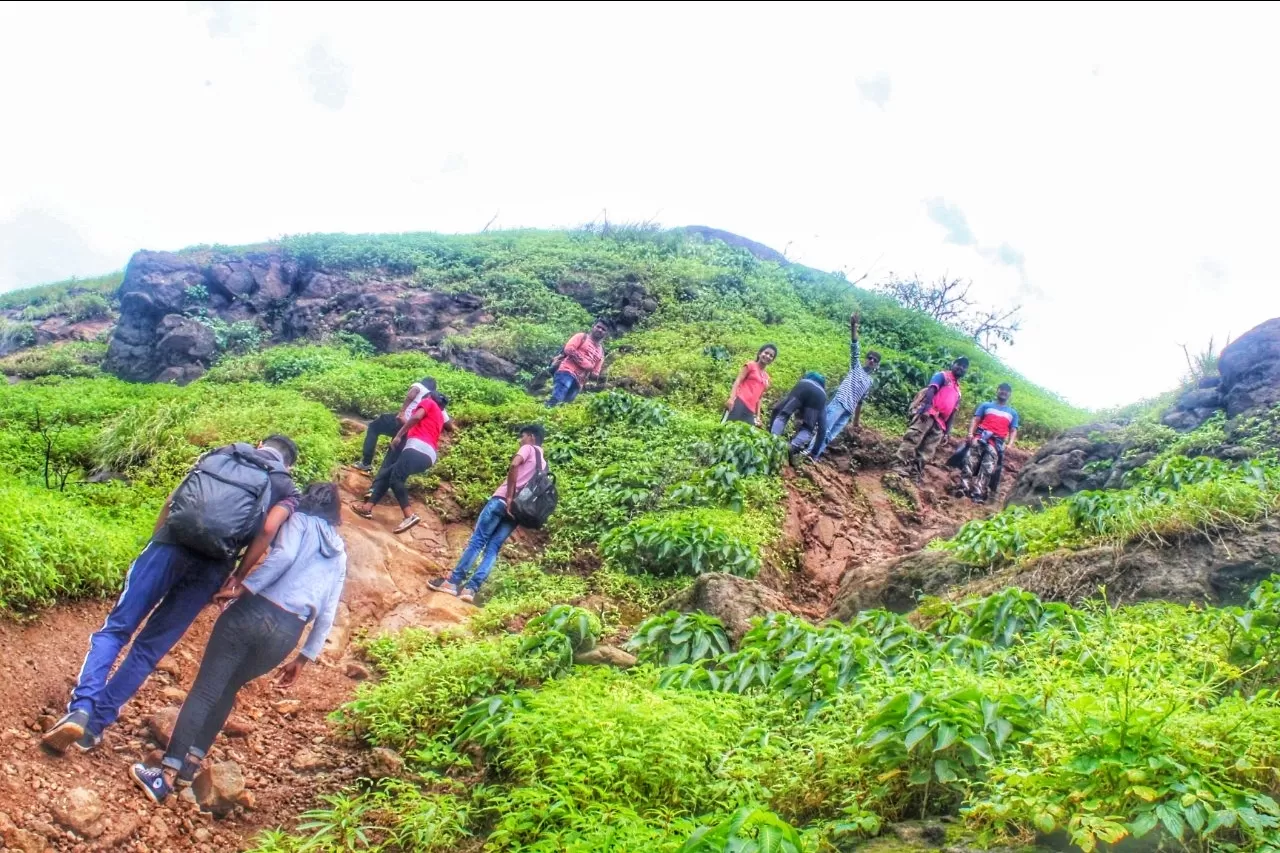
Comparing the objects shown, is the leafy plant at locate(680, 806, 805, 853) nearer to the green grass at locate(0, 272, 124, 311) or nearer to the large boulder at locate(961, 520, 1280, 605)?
the large boulder at locate(961, 520, 1280, 605)

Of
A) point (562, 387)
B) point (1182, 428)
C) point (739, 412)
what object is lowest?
point (562, 387)

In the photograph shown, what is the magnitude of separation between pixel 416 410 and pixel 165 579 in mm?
4785

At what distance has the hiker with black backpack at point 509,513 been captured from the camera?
802 centimetres

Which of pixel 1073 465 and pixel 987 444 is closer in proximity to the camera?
pixel 1073 465

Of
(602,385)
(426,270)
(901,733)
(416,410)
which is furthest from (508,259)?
(901,733)

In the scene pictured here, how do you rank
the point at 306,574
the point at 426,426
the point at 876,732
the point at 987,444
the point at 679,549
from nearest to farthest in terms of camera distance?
the point at 876,732 < the point at 306,574 < the point at 679,549 < the point at 426,426 < the point at 987,444

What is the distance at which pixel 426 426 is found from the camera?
31.1 feet

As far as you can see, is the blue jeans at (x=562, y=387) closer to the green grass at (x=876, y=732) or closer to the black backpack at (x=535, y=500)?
the black backpack at (x=535, y=500)

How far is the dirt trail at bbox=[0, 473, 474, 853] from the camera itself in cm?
402

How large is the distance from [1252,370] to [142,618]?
36.0 feet

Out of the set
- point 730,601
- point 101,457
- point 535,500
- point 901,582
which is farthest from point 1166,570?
point 101,457

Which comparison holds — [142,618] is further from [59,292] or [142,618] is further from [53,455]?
[59,292]

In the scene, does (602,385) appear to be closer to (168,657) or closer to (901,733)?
(168,657)

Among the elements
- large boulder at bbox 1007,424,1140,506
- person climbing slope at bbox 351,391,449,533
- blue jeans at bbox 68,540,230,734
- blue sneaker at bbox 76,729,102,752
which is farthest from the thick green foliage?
large boulder at bbox 1007,424,1140,506
